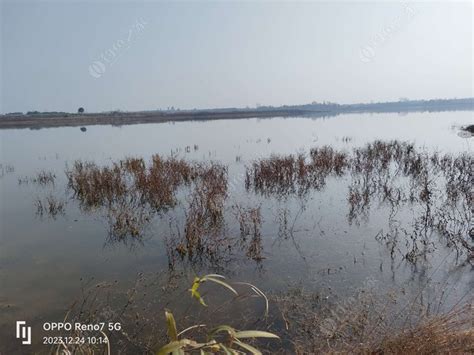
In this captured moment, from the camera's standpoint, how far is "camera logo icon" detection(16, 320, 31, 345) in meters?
4.17

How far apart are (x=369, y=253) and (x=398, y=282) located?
110 centimetres

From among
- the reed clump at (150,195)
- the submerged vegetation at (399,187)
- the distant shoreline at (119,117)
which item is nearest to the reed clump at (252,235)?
the reed clump at (150,195)

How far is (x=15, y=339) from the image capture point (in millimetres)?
4203

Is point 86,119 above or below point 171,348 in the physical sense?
above

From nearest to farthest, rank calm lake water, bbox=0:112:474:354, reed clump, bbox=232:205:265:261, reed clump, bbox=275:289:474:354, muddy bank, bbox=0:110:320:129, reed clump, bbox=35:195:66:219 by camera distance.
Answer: reed clump, bbox=275:289:474:354, calm lake water, bbox=0:112:474:354, reed clump, bbox=232:205:265:261, reed clump, bbox=35:195:66:219, muddy bank, bbox=0:110:320:129

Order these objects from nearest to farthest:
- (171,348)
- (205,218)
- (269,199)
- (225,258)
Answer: (171,348), (225,258), (205,218), (269,199)

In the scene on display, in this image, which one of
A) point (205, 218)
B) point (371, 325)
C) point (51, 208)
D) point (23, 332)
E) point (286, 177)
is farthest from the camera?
point (286, 177)

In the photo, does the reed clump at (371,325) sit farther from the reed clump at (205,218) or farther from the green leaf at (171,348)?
the reed clump at (205,218)

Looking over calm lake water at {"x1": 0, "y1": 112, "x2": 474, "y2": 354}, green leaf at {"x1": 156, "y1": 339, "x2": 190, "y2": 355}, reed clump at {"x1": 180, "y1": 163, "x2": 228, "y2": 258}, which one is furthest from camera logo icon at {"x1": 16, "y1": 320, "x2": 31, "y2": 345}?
green leaf at {"x1": 156, "y1": 339, "x2": 190, "y2": 355}

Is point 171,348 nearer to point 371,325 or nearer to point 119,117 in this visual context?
point 371,325

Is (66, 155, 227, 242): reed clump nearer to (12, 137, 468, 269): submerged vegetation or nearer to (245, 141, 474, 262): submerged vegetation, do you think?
(12, 137, 468, 269): submerged vegetation

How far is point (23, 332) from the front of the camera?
4324mm

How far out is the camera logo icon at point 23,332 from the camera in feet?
13.7

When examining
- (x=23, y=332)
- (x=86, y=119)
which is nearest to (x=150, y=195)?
(x=23, y=332)
